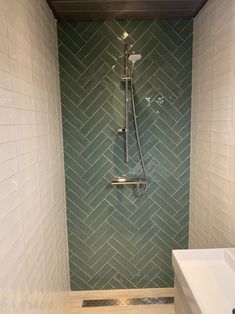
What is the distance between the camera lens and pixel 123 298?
2.67 m

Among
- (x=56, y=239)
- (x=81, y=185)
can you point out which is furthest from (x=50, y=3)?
(x=56, y=239)

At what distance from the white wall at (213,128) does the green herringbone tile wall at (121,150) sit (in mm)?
177

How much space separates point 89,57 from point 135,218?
1542mm

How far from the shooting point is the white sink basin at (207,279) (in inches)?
48.9

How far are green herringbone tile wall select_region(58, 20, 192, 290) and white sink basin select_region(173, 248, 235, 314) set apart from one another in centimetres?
103

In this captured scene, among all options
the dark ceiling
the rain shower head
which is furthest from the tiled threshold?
the dark ceiling

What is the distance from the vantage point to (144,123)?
2.56 m

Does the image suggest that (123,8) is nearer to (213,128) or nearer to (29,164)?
(213,128)

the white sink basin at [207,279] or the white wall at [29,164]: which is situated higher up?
the white wall at [29,164]

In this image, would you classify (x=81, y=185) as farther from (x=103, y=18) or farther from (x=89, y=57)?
(x=103, y=18)

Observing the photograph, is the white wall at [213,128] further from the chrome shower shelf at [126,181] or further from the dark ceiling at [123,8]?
the chrome shower shelf at [126,181]

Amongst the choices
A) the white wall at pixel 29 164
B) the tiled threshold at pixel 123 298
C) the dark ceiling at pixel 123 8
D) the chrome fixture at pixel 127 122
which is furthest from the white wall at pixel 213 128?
the white wall at pixel 29 164

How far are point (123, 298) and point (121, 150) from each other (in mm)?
1420

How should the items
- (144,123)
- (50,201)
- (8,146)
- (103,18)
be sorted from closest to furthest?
(8,146), (50,201), (103,18), (144,123)
